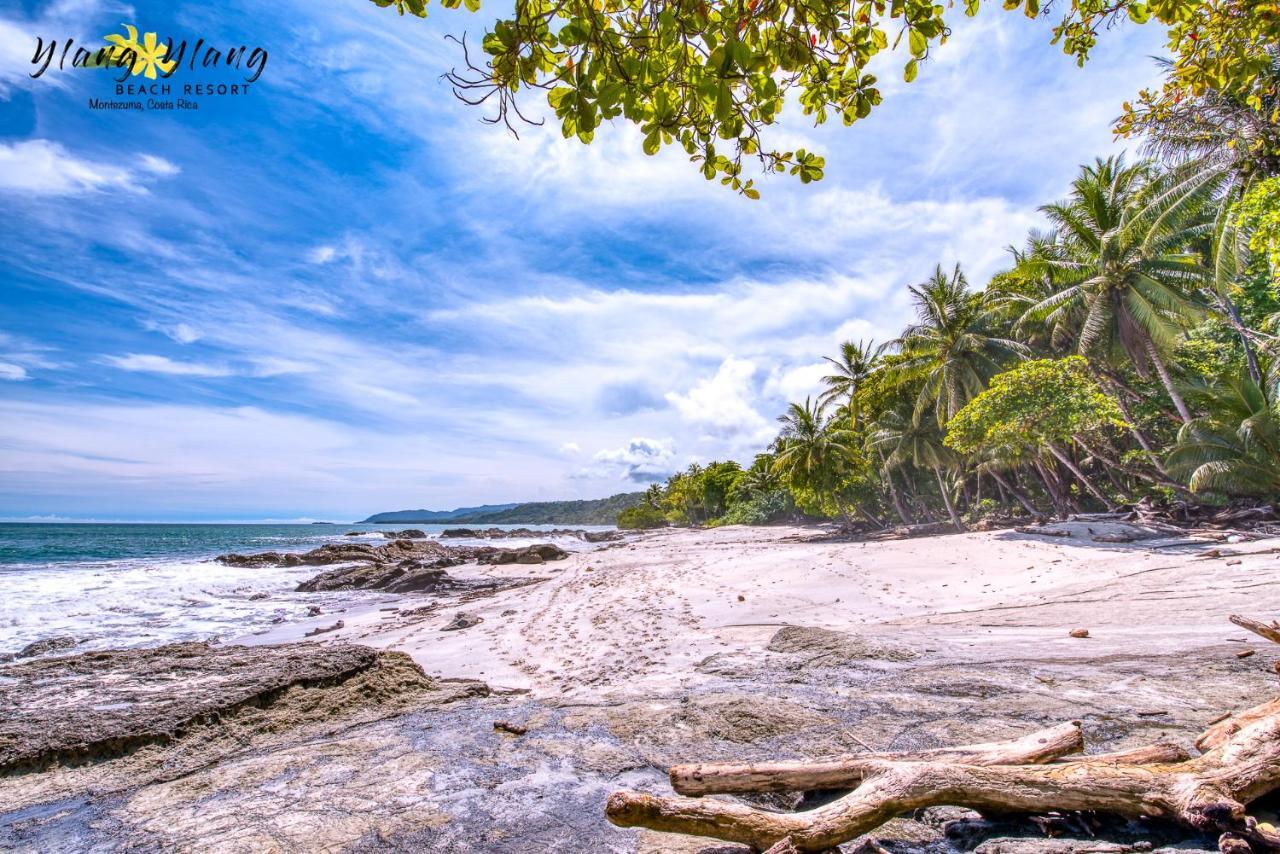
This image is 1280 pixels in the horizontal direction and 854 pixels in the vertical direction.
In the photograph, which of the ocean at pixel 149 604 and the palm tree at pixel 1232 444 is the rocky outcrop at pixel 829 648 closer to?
the ocean at pixel 149 604

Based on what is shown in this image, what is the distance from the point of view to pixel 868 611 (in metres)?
8.77

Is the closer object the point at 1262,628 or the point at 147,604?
the point at 1262,628

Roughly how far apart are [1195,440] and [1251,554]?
8.83 meters

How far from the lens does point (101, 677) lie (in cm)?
622

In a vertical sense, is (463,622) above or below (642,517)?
above

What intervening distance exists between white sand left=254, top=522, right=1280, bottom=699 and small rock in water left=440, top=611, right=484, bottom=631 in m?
0.20

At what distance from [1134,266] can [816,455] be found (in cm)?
1800

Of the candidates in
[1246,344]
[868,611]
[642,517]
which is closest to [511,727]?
[868,611]

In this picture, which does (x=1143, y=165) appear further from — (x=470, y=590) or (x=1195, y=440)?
(x=470, y=590)

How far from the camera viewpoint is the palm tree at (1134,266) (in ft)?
57.8

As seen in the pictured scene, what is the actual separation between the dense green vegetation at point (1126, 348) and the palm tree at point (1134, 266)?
6cm

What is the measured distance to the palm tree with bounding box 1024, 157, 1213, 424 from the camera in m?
17.6

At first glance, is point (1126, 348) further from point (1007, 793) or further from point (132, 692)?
point (132, 692)

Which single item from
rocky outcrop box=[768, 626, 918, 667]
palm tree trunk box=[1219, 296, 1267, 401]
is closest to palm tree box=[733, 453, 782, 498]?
palm tree trunk box=[1219, 296, 1267, 401]
